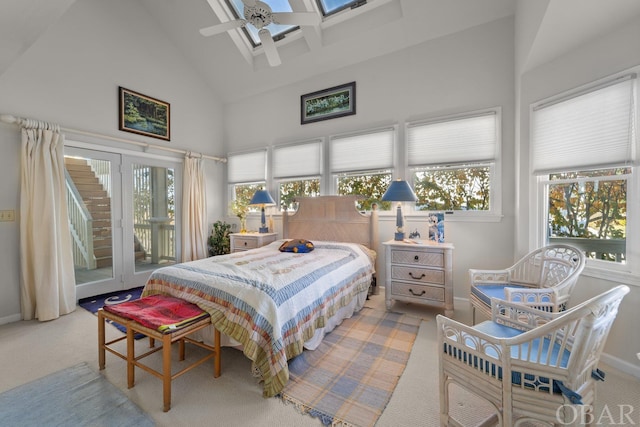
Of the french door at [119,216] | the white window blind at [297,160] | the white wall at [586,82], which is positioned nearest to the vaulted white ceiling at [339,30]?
the white wall at [586,82]

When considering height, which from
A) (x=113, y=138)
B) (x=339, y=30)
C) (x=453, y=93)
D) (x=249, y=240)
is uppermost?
(x=339, y=30)

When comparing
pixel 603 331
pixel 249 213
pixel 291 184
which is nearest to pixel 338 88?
pixel 291 184

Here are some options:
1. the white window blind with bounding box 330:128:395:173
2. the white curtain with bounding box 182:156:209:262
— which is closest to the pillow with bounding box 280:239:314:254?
the white window blind with bounding box 330:128:395:173

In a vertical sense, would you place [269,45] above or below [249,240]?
above

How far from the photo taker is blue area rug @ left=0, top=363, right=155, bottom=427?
1534 mm

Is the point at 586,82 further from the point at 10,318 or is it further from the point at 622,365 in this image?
the point at 10,318

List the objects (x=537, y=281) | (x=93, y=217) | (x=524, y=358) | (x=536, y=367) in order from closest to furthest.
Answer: (x=536, y=367) < (x=524, y=358) < (x=537, y=281) < (x=93, y=217)

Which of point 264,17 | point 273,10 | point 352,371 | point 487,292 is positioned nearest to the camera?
point 352,371

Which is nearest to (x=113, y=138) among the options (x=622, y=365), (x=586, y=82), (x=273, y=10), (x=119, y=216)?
(x=119, y=216)

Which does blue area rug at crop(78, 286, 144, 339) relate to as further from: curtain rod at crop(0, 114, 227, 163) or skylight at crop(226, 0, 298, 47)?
skylight at crop(226, 0, 298, 47)

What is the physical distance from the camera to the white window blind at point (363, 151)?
3.73m

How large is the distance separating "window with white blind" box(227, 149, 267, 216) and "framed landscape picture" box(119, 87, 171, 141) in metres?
1.20

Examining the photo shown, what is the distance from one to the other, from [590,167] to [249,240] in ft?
13.3

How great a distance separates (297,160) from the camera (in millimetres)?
4438
